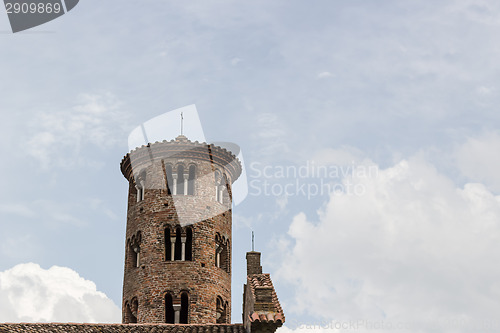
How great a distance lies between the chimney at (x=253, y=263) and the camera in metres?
31.3

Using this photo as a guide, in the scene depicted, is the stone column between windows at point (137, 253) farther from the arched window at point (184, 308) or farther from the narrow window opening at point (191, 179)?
the narrow window opening at point (191, 179)

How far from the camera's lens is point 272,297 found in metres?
27.2

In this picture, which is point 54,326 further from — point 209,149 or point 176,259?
point 209,149

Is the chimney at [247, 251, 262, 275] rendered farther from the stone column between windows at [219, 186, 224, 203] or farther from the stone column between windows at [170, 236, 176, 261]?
the stone column between windows at [219, 186, 224, 203]

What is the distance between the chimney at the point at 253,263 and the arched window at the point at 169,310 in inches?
219

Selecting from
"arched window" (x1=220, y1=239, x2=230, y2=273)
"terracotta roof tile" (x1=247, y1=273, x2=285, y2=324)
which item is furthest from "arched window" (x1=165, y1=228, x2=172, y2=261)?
"terracotta roof tile" (x1=247, y1=273, x2=285, y2=324)

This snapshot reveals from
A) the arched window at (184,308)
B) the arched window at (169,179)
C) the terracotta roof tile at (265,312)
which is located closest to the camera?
the terracotta roof tile at (265,312)

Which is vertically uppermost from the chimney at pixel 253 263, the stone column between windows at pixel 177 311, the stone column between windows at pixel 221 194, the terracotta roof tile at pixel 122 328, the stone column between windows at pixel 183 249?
the stone column between windows at pixel 221 194

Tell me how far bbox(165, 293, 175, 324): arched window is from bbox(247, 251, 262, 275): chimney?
5551 millimetres

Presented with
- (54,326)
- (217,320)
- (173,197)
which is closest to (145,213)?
(173,197)

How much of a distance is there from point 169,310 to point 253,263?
19.4 ft

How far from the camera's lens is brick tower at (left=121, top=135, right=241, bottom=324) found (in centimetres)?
3484

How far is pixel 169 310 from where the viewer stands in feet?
114

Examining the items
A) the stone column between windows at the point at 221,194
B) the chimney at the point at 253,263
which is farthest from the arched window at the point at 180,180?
the chimney at the point at 253,263
